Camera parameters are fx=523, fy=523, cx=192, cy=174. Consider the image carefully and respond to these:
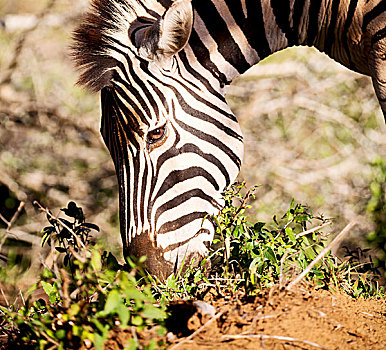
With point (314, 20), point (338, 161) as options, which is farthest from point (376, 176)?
point (314, 20)

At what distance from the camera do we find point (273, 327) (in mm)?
1900

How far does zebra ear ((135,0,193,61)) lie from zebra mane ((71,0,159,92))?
0.46 feet

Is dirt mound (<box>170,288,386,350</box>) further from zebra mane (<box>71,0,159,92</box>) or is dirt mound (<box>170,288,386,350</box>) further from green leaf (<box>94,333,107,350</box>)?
zebra mane (<box>71,0,159,92</box>)

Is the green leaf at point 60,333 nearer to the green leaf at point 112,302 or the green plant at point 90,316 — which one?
the green plant at point 90,316

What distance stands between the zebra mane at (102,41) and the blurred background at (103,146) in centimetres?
329

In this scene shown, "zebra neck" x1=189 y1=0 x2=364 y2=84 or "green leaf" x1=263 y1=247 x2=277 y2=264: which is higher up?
"zebra neck" x1=189 y1=0 x2=364 y2=84

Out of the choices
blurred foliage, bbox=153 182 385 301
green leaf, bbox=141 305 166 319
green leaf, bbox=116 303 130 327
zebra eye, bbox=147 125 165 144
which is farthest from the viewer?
zebra eye, bbox=147 125 165 144

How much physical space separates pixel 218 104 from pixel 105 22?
0.87 metres

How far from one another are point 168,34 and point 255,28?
81 cm

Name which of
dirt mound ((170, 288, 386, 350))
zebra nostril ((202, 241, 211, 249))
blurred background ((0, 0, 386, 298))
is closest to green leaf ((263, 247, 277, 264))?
dirt mound ((170, 288, 386, 350))

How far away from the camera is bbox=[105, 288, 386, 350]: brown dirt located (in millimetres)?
1827

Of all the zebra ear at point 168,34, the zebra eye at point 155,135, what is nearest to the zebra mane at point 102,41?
the zebra ear at point 168,34

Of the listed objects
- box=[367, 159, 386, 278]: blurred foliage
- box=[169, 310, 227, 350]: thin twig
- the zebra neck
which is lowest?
box=[367, 159, 386, 278]: blurred foliage

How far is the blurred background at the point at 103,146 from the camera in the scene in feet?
21.6
